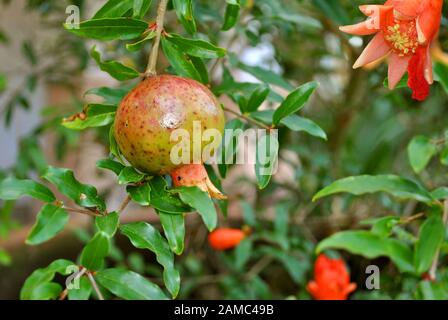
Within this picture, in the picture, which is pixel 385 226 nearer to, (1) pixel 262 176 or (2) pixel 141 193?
(1) pixel 262 176

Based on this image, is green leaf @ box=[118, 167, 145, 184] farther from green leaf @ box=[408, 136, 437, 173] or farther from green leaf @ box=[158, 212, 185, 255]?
green leaf @ box=[408, 136, 437, 173]

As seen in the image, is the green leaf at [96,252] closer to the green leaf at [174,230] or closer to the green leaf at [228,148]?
the green leaf at [174,230]

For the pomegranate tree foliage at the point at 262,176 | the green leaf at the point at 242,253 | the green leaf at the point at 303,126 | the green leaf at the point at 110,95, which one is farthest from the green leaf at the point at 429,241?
the green leaf at the point at 242,253

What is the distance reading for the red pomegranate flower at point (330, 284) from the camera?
111 centimetres

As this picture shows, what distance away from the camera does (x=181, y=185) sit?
2.04 feet

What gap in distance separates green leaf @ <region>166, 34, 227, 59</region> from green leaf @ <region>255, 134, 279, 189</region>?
0.34 ft

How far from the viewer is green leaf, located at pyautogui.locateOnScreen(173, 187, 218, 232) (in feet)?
1.91

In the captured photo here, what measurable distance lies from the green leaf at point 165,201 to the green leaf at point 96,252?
59 mm

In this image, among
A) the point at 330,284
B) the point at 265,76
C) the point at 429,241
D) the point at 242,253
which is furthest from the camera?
the point at 242,253

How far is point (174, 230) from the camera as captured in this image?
24.4 inches

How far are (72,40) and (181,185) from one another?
1170 millimetres

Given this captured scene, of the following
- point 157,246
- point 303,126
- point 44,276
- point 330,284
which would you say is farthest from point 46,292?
point 330,284

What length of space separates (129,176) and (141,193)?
21 mm

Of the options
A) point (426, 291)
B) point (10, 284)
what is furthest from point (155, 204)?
point (10, 284)
